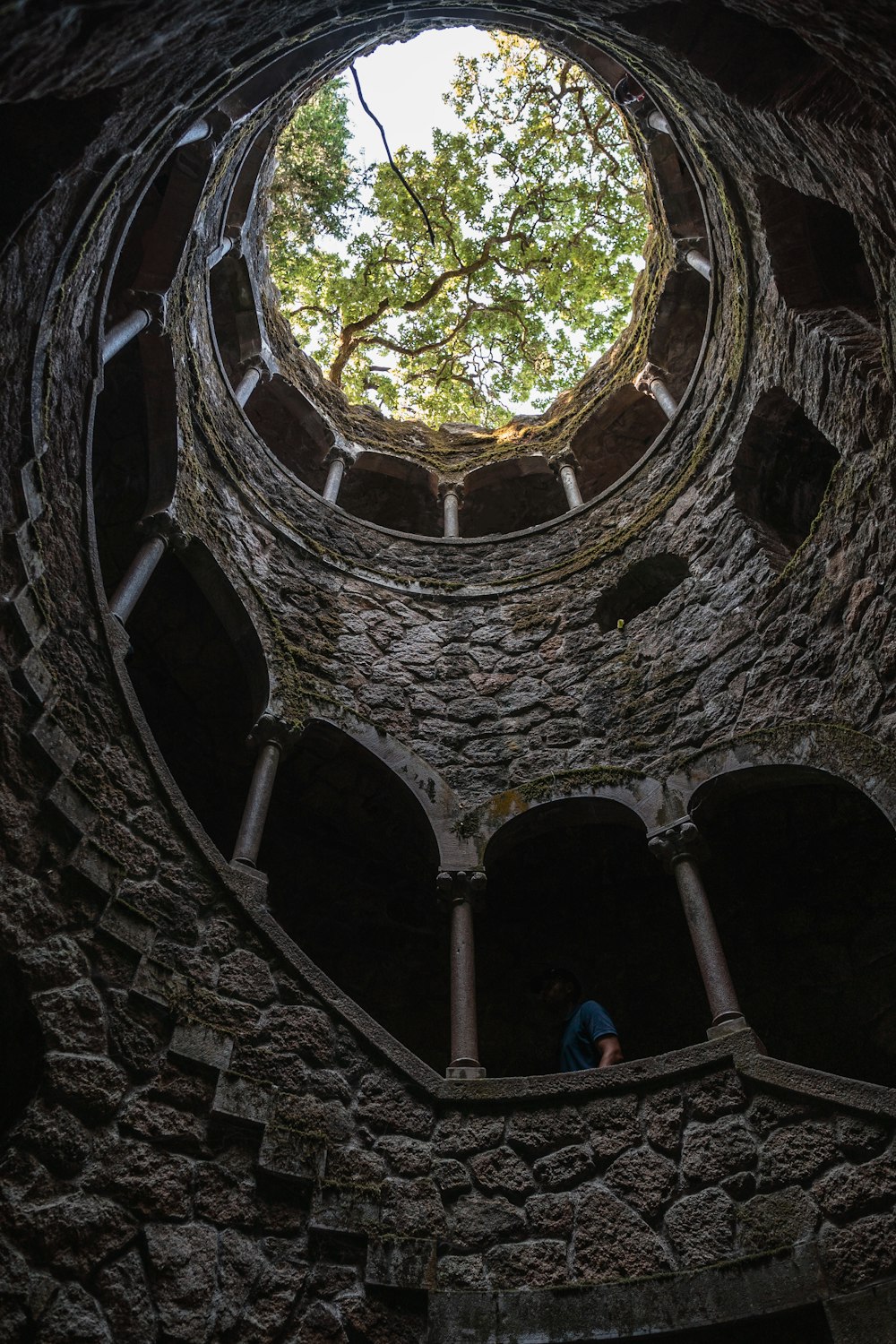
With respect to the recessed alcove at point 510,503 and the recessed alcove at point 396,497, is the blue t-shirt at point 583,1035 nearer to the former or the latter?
the recessed alcove at point 396,497

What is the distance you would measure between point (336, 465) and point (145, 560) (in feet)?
16.5

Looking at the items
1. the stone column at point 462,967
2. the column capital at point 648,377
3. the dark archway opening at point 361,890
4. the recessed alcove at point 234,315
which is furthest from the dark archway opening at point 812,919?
the recessed alcove at point 234,315

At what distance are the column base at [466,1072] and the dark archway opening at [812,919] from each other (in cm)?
261

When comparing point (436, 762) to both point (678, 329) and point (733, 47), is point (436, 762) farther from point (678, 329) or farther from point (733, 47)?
point (678, 329)

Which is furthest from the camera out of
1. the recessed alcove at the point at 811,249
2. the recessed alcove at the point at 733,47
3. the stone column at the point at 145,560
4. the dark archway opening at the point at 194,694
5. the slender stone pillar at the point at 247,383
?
the slender stone pillar at the point at 247,383

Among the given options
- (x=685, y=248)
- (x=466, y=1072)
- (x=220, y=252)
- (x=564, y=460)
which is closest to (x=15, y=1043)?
(x=466, y=1072)

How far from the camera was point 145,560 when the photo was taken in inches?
277

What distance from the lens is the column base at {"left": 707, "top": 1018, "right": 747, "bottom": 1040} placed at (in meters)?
5.02

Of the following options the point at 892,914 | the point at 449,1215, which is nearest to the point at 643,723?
the point at 892,914

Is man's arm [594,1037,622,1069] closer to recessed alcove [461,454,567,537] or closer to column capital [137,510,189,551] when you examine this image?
column capital [137,510,189,551]

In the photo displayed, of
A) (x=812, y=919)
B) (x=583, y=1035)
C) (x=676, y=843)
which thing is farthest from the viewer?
(x=812, y=919)

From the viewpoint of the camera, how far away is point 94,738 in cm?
493

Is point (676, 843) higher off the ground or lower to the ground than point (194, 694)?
lower

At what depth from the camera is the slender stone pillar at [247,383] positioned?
34.1ft
